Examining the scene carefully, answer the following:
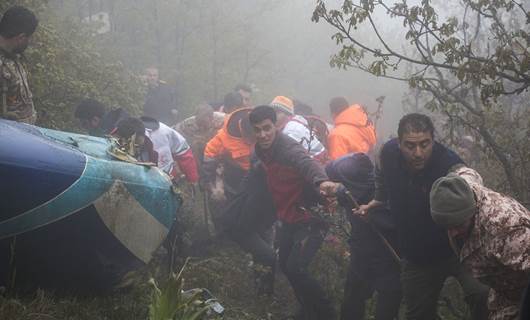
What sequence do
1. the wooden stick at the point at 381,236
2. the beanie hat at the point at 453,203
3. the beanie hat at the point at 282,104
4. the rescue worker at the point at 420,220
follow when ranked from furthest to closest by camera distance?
the beanie hat at the point at 282,104 → the wooden stick at the point at 381,236 → the rescue worker at the point at 420,220 → the beanie hat at the point at 453,203

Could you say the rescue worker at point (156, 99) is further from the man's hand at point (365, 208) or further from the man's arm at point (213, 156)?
the man's hand at point (365, 208)

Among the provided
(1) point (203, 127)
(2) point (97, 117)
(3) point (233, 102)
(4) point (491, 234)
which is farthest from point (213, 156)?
(4) point (491, 234)

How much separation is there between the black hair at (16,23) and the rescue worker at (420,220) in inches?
134

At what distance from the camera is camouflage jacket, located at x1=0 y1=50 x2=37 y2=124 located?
15.6ft

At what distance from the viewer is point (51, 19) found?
962 centimetres

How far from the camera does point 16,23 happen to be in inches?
181

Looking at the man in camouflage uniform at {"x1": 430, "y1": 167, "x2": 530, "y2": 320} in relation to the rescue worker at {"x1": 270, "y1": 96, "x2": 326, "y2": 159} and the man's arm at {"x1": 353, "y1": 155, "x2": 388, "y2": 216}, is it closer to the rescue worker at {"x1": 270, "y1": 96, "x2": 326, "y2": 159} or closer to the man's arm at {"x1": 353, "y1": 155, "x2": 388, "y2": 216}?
the man's arm at {"x1": 353, "y1": 155, "x2": 388, "y2": 216}

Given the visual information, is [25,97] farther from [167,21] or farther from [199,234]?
[167,21]

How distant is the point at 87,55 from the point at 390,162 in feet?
21.5

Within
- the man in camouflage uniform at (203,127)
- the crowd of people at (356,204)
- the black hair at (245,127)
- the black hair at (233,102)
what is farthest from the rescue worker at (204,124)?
the black hair at (245,127)

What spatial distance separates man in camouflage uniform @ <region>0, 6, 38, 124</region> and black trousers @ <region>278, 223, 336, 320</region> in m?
2.94

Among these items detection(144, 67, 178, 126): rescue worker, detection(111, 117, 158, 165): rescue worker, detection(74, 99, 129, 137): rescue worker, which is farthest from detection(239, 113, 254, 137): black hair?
detection(144, 67, 178, 126): rescue worker

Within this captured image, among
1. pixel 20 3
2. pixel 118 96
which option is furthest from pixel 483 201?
pixel 118 96

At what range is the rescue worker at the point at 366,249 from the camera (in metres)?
4.45
